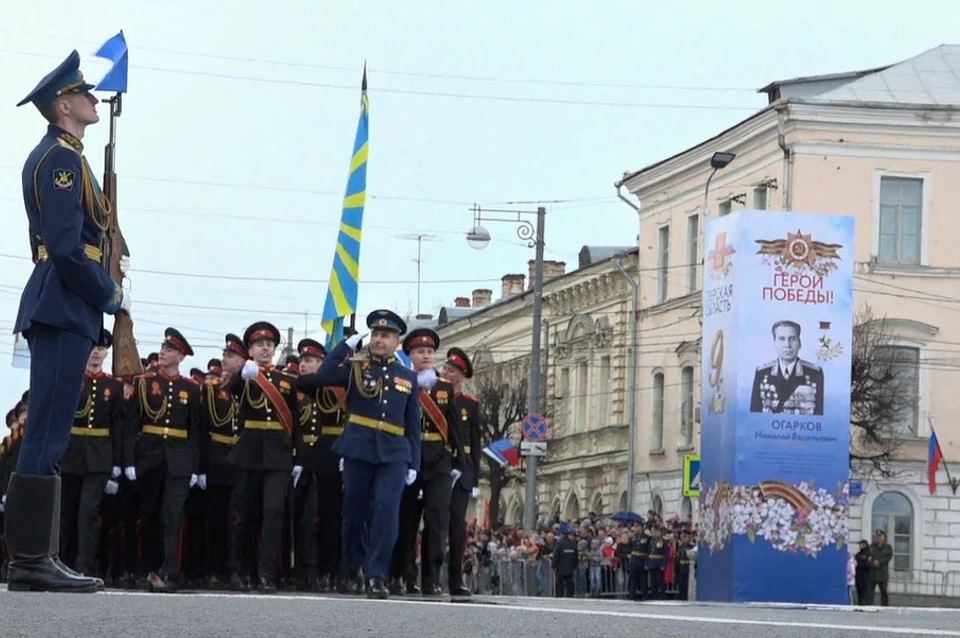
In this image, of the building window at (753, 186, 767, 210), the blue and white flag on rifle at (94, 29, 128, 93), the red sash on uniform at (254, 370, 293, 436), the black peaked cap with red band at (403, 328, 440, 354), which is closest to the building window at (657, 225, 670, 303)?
the building window at (753, 186, 767, 210)

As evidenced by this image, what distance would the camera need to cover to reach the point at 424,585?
52.7ft

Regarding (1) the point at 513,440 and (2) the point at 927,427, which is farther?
(1) the point at 513,440

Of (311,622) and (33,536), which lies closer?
(311,622)

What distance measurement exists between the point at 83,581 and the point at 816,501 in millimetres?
18490

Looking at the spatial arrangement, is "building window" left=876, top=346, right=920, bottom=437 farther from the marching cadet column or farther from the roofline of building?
the marching cadet column

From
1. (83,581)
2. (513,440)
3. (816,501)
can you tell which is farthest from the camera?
(513,440)

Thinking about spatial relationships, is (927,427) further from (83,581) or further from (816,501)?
(83,581)

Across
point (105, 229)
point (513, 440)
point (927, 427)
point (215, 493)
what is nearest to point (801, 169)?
point (927, 427)

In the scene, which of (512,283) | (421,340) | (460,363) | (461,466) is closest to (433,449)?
(461,466)

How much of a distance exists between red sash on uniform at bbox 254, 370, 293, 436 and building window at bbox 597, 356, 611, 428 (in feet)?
143

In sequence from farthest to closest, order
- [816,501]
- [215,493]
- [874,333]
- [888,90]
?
[888,90] < [874,333] < [816,501] < [215,493]

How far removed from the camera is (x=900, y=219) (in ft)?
163

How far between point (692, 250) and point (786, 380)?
27.6m

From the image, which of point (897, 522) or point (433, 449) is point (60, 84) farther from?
point (897, 522)
